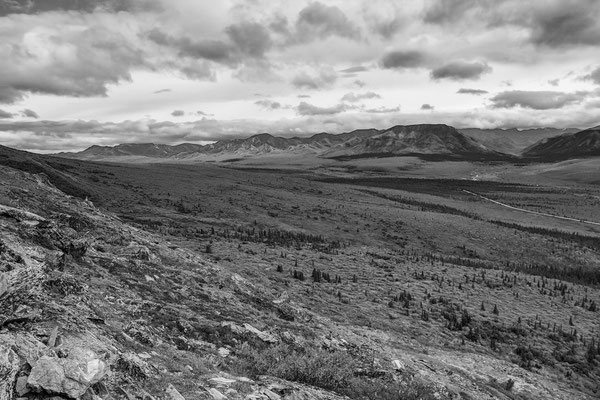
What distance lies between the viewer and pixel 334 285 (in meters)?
24.6

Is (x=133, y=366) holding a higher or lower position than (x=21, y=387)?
lower

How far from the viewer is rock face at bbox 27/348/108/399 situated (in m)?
5.70

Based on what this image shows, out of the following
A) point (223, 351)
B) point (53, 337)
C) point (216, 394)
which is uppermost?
point (53, 337)

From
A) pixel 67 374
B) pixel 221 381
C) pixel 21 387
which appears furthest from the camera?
pixel 221 381

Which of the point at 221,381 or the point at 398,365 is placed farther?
the point at 398,365

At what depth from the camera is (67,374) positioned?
237 inches

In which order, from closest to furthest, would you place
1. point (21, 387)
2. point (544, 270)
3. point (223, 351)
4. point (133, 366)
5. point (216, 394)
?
point (21, 387)
point (133, 366)
point (216, 394)
point (223, 351)
point (544, 270)

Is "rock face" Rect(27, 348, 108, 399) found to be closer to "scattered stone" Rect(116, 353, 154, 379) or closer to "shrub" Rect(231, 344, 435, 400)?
"scattered stone" Rect(116, 353, 154, 379)

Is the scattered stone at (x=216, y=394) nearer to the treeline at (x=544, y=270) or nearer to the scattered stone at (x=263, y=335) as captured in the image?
the scattered stone at (x=263, y=335)

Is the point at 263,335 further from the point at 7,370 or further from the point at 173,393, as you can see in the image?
the point at 7,370

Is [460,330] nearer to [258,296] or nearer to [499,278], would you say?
[258,296]

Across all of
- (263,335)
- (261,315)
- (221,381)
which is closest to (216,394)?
(221,381)

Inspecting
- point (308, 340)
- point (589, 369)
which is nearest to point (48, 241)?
point (308, 340)

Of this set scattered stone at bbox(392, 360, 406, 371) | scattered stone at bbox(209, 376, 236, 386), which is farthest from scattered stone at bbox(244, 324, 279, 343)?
scattered stone at bbox(392, 360, 406, 371)
